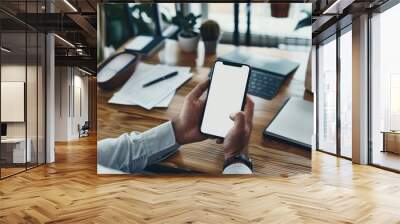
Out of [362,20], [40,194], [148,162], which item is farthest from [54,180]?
[362,20]

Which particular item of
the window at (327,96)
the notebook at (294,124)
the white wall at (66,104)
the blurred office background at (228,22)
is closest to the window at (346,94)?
the window at (327,96)

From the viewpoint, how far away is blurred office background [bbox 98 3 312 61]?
6.53 metres

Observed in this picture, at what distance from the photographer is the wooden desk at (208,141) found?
256 inches

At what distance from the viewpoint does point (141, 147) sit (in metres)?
6.51

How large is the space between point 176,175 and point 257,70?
219cm

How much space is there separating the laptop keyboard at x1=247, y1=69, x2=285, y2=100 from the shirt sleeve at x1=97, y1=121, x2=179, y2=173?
152cm

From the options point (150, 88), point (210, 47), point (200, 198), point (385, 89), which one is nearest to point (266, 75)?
point (210, 47)

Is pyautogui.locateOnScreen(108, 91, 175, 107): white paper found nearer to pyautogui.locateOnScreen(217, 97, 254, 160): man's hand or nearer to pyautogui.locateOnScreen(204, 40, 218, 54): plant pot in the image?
pyautogui.locateOnScreen(204, 40, 218, 54): plant pot

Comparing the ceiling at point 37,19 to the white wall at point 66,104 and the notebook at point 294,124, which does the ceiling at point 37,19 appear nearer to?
the notebook at point 294,124

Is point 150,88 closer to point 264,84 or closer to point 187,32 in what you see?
point 187,32

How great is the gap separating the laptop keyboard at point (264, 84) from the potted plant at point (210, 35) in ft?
2.58

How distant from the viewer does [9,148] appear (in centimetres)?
687

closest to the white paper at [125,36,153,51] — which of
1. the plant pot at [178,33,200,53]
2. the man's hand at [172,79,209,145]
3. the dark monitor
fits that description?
the plant pot at [178,33,200,53]

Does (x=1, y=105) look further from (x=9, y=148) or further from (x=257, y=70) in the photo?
(x=257, y=70)
